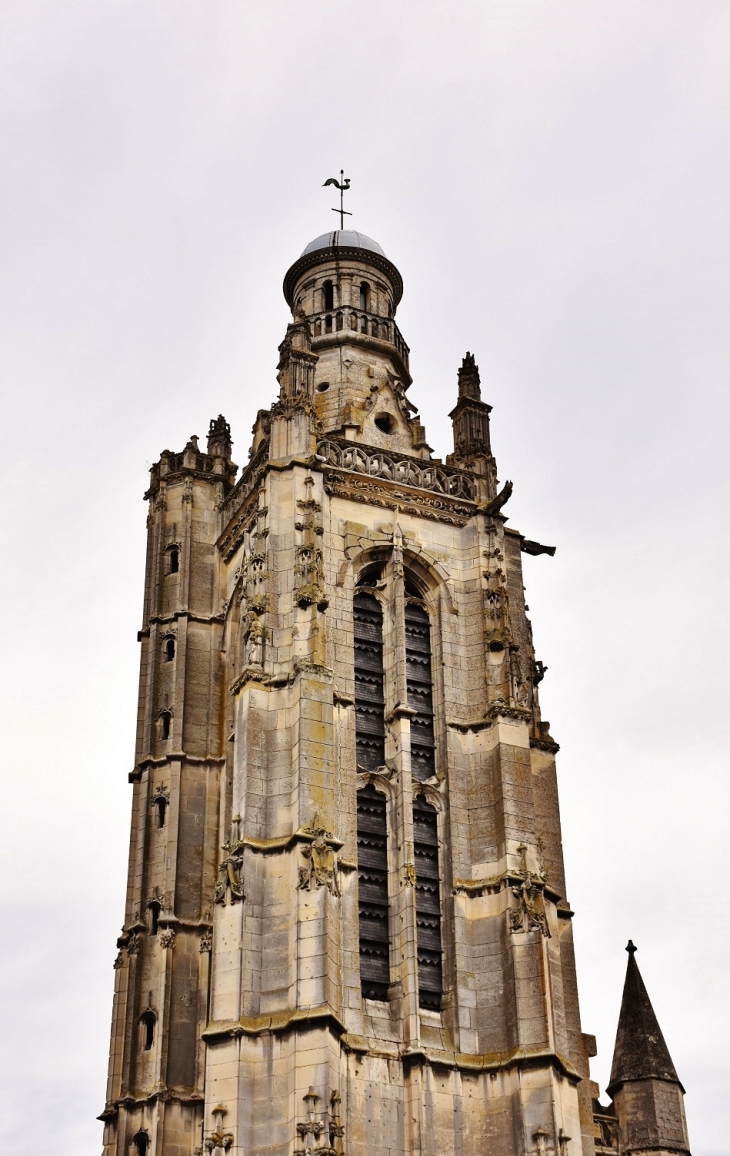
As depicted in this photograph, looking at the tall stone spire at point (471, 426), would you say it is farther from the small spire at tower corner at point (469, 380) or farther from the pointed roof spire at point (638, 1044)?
the pointed roof spire at point (638, 1044)

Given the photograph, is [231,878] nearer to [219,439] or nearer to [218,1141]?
[218,1141]

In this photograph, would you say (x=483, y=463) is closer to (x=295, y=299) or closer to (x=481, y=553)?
(x=481, y=553)

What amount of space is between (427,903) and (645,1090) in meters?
7.87

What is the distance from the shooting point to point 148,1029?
35969 mm

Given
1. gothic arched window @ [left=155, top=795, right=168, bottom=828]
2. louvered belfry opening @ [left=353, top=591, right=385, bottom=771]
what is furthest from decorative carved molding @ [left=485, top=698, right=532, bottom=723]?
gothic arched window @ [left=155, top=795, right=168, bottom=828]

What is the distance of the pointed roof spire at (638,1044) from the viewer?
39.4 m

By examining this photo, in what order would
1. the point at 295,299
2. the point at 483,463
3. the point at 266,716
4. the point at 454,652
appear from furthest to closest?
the point at 295,299 → the point at 483,463 → the point at 454,652 → the point at 266,716

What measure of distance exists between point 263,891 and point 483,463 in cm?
1272

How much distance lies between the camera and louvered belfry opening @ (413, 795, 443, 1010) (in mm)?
33906

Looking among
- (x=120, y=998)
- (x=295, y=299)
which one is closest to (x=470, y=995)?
(x=120, y=998)

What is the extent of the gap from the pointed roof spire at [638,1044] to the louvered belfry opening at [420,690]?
8.28m

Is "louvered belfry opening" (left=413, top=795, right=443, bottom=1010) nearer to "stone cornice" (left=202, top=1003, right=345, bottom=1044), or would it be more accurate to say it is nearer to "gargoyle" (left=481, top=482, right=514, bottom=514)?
"stone cornice" (left=202, top=1003, right=345, bottom=1044)

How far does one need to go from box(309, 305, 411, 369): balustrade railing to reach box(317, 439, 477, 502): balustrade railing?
576cm

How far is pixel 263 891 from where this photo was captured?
32.5 metres
